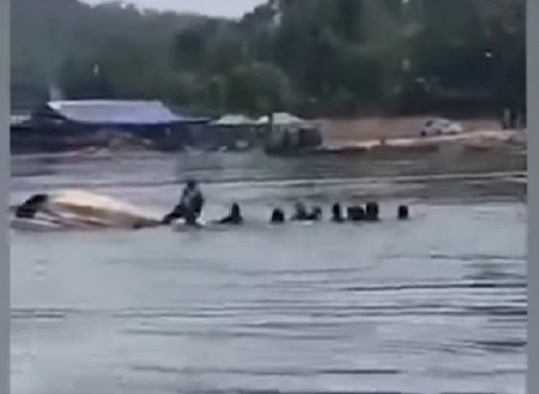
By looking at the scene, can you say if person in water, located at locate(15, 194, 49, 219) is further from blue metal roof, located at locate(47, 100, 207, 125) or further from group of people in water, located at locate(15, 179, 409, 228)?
blue metal roof, located at locate(47, 100, 207, 125)

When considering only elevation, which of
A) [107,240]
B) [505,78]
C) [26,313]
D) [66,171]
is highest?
[505,78]

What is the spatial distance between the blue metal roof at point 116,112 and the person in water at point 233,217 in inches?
6.2

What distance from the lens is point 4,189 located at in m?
1.41

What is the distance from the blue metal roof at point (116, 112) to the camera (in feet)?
4.79

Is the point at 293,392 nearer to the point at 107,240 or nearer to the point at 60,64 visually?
the point at 107,240

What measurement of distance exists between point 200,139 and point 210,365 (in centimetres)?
34

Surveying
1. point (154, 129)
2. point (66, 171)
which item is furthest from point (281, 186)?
point (66, 171)

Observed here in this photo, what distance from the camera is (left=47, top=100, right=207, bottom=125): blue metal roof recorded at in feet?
4.79

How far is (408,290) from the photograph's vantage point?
1437 millimetres

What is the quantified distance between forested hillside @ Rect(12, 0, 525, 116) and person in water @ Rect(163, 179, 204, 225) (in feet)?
0.42

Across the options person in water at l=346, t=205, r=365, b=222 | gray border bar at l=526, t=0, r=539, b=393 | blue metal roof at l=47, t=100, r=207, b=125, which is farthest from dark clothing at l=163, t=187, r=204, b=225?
gray border bar at l=526, t=0, r=539, b=393

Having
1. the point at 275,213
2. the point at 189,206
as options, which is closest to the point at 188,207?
the point at 189,206

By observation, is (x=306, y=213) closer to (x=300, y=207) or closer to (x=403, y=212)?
(x=300, y=207)

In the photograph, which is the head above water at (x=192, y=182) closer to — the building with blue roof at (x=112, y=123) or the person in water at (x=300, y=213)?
the building with blue roof at (x=112, y=123)
